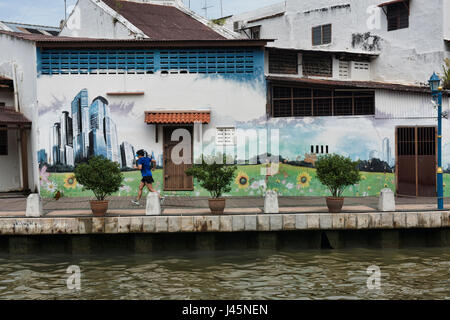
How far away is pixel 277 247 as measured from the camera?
1441 cm

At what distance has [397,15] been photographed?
76.0 feet

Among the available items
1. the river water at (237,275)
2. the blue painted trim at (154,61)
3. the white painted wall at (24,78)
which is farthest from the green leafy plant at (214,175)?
the white painted wall at (24,78)

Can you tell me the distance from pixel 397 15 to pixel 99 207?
15.7 meters

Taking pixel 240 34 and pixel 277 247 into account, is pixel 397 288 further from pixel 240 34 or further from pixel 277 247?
pixel 240 34

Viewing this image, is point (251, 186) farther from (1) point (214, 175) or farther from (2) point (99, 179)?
(2) point (99, 179)

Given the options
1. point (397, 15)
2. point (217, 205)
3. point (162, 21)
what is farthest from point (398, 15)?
point (217, 205)

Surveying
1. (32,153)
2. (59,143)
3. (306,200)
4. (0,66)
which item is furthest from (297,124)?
(0,66)

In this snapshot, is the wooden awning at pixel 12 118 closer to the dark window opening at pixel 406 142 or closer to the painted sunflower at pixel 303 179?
the painted sunflower at pixel 303 179

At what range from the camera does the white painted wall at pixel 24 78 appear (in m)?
18.6

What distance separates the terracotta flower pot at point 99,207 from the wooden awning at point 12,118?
6.15 m

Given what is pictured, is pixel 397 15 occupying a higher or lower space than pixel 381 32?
higher

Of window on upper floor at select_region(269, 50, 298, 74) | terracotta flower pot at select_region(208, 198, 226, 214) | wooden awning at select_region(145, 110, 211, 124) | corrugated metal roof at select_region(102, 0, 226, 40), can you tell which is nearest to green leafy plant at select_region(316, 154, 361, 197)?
terracotta flower pot at select_region(208, 198, 226, 214)

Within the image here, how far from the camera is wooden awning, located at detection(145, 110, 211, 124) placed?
1778 cm

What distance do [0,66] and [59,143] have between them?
4.42m
